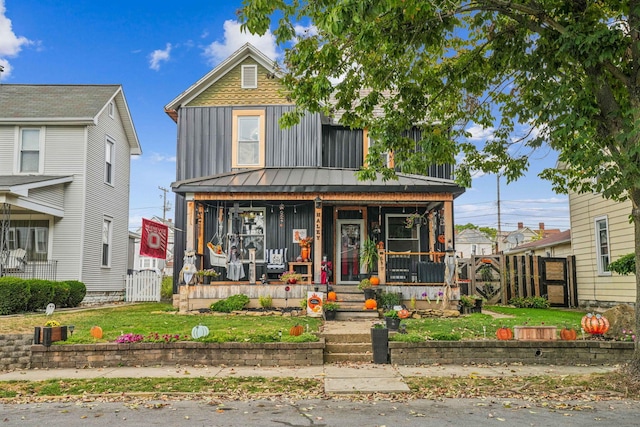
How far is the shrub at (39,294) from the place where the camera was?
1490 centimetres

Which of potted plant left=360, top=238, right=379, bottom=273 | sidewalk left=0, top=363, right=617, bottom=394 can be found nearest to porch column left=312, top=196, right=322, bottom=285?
potted plant left=360, top=238, right=379, bottom=273

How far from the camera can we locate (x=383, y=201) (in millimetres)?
15117

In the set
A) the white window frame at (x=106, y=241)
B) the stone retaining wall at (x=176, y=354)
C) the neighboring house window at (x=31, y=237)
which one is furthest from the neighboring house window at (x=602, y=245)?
the neighboring house window at (x=31, y=237)

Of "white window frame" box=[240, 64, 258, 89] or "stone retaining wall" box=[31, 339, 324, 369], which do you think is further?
"white window frame" box=[240, 64, 258, 89]

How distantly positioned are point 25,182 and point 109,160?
507 centimetres

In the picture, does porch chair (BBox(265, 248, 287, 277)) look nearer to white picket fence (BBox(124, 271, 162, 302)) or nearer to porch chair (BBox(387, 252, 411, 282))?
porch chair (BBox(387, 252, 411, 282))

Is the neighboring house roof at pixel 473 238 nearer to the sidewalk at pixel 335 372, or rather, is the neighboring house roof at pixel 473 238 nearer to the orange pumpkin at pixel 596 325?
the orange pumpkin at pixel 596 325

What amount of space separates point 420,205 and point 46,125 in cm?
1328

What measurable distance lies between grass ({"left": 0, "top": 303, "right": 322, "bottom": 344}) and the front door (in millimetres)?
4373

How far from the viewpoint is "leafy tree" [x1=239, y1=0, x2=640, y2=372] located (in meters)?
7.45

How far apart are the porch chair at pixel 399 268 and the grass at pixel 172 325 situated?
408cm

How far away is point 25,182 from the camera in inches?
650

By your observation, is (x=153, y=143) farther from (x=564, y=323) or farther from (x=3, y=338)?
(x=564, y=323)

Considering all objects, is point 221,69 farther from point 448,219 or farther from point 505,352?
point 505,352
